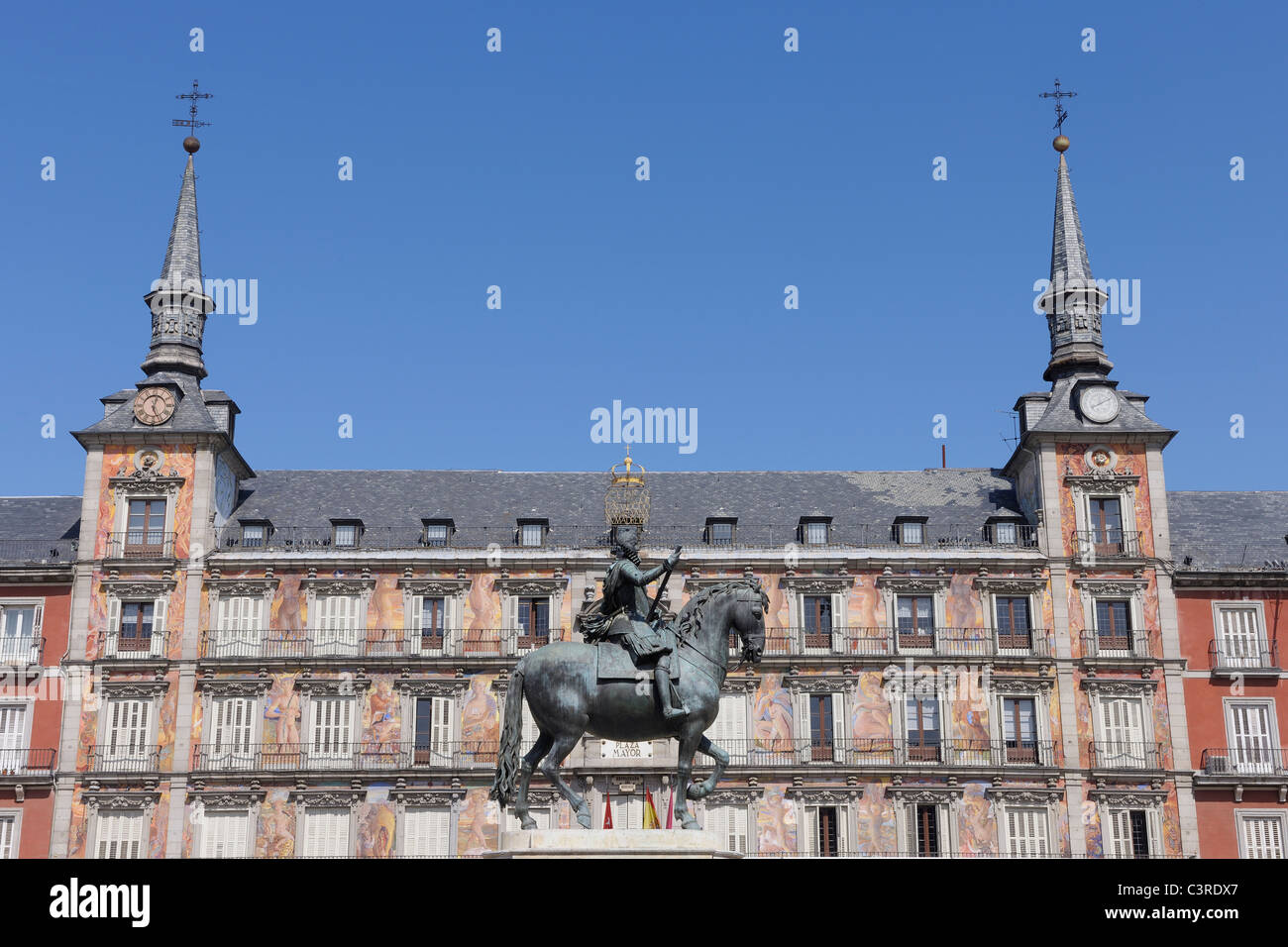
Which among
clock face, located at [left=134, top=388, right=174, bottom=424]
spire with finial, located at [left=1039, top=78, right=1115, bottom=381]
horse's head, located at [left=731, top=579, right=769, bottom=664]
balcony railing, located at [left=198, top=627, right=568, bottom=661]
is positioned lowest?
horse's head, located at [left=731, top=579, right=769, bottom=664]

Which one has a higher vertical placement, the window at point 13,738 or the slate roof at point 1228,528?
the slate roof at point 1228,528

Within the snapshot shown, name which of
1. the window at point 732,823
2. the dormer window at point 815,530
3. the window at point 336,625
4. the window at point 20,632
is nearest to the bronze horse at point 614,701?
the window at point 732,823

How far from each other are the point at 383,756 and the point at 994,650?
939 inches

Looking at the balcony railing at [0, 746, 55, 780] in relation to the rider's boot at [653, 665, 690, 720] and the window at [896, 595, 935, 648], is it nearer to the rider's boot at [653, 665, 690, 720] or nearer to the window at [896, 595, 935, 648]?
the window at [896, 595, 935, 648]

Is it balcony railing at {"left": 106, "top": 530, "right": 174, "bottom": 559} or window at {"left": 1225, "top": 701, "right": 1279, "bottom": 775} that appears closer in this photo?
window at {"left": 1225, "top": 701, "right": 1279, "bottom": 775}

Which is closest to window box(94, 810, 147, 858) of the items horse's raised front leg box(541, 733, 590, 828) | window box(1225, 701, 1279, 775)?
horse's raised front leg box(541, 733, 590, 828)

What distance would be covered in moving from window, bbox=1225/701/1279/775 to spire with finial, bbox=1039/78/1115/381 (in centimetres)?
1562

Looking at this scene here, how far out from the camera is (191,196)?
6838 centimetres

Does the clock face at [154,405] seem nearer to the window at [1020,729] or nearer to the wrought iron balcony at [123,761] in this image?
the wrought iron balcony at [123,761]

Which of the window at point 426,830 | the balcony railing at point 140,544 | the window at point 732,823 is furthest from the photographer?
the balcony railing at point 140,544

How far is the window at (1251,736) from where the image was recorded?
57469 millimetres

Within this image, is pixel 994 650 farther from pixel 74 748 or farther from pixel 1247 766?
pixel 74 748

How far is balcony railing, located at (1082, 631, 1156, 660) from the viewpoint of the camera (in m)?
58.4
